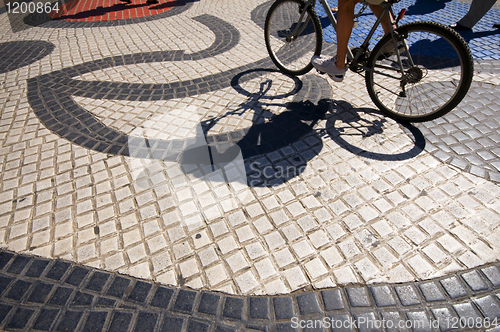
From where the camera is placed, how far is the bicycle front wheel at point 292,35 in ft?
13.9

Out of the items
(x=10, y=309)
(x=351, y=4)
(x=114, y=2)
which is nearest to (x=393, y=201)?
(x=351, y=4)

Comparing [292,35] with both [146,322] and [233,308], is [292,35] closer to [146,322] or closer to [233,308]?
[233,308]

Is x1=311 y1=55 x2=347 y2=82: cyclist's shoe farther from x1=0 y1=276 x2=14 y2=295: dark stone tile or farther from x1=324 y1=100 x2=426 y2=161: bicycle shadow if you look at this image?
x1=0 y1=276 x2=14 y2=295: dark stone tile

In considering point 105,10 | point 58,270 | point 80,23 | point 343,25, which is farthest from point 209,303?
point 105,10

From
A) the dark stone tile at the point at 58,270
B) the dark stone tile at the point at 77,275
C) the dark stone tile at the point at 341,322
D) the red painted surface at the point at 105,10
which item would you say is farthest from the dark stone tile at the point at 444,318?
the red painted surface at the point at 105,10

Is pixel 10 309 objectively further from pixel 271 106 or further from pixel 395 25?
pixel 395 25

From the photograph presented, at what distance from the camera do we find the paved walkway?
84.6 inches

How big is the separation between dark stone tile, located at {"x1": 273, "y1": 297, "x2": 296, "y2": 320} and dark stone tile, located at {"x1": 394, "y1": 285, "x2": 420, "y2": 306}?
0.81 m

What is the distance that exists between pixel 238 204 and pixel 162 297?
105 cm

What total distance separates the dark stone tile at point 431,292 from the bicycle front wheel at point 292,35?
3.27 metres

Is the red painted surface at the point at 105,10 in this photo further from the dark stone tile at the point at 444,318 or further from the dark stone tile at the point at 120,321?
the dark stone tile at the point at 444,318

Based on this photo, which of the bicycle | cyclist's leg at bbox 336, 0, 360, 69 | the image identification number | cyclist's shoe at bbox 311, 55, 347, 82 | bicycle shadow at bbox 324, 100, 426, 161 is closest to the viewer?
the bicycle

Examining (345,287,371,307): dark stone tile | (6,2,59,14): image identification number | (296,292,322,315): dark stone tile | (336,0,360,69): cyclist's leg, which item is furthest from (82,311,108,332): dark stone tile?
(6,2,59,14): image identification number

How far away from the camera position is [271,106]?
Answer: 13.4 feet
